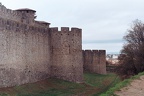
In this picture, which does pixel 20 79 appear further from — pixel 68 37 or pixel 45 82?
pixel 68 37

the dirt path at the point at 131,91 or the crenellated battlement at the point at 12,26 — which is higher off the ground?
the crenellated battlement at the point at 12,26

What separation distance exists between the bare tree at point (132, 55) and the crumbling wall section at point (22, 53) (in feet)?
22.9

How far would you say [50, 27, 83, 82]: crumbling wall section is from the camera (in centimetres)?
2908

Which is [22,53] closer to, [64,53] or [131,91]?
[64,53]

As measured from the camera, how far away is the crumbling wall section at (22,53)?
21.3 metres

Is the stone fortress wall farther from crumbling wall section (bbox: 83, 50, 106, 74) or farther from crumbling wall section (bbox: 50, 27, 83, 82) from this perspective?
crumbling wall section (bbox: 83, 50, 106, 74)

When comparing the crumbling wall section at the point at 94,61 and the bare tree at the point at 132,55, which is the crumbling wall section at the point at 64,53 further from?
the crumbling wall section at the point at 94,61

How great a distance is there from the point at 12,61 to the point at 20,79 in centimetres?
Result: 177

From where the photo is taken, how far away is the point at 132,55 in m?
29.2

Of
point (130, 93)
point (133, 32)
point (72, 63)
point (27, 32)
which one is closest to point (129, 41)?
point (133, 32)

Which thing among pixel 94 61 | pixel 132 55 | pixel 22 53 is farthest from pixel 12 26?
pixel 94 61

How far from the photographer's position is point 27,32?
24.8 metres

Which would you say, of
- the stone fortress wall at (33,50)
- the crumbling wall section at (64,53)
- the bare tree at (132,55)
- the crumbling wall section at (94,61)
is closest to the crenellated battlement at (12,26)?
the stone fortress wall at (33,50)

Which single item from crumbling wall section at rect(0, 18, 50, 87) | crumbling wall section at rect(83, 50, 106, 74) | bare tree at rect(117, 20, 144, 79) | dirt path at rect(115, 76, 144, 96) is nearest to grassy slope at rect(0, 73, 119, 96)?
crumbling wall section at rect(0, 18, 50, 87)
